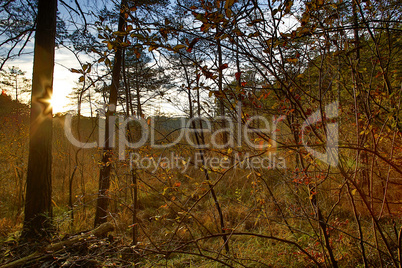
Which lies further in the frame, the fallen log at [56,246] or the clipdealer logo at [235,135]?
the fallen log at [56,246]

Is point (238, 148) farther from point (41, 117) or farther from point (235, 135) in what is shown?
point (41, 117)

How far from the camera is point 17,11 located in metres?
3.69

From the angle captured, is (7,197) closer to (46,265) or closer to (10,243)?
(10,243)

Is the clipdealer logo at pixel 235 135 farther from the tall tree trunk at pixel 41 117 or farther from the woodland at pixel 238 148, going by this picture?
the tall tree trunk at pixel 41 117

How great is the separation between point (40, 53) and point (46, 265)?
8.99ft

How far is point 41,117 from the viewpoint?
334cm

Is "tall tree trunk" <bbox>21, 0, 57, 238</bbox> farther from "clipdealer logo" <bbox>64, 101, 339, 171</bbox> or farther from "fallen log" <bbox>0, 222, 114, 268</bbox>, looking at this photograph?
"clipdealer logo" <bbox>64, 101, 339, 171</bbox>

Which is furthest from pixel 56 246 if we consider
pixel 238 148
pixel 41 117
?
pixel 238 148

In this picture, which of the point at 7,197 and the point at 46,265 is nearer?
the point at 46,265

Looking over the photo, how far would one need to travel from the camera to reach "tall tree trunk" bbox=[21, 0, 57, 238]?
10.8 feet

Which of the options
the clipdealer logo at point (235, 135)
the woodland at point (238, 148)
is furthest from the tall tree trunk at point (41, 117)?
the clipdealer logo at point (235, 135)

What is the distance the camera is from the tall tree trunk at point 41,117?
329 cm

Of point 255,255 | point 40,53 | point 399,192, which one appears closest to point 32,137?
point 40,53

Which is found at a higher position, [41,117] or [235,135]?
[41,117]
